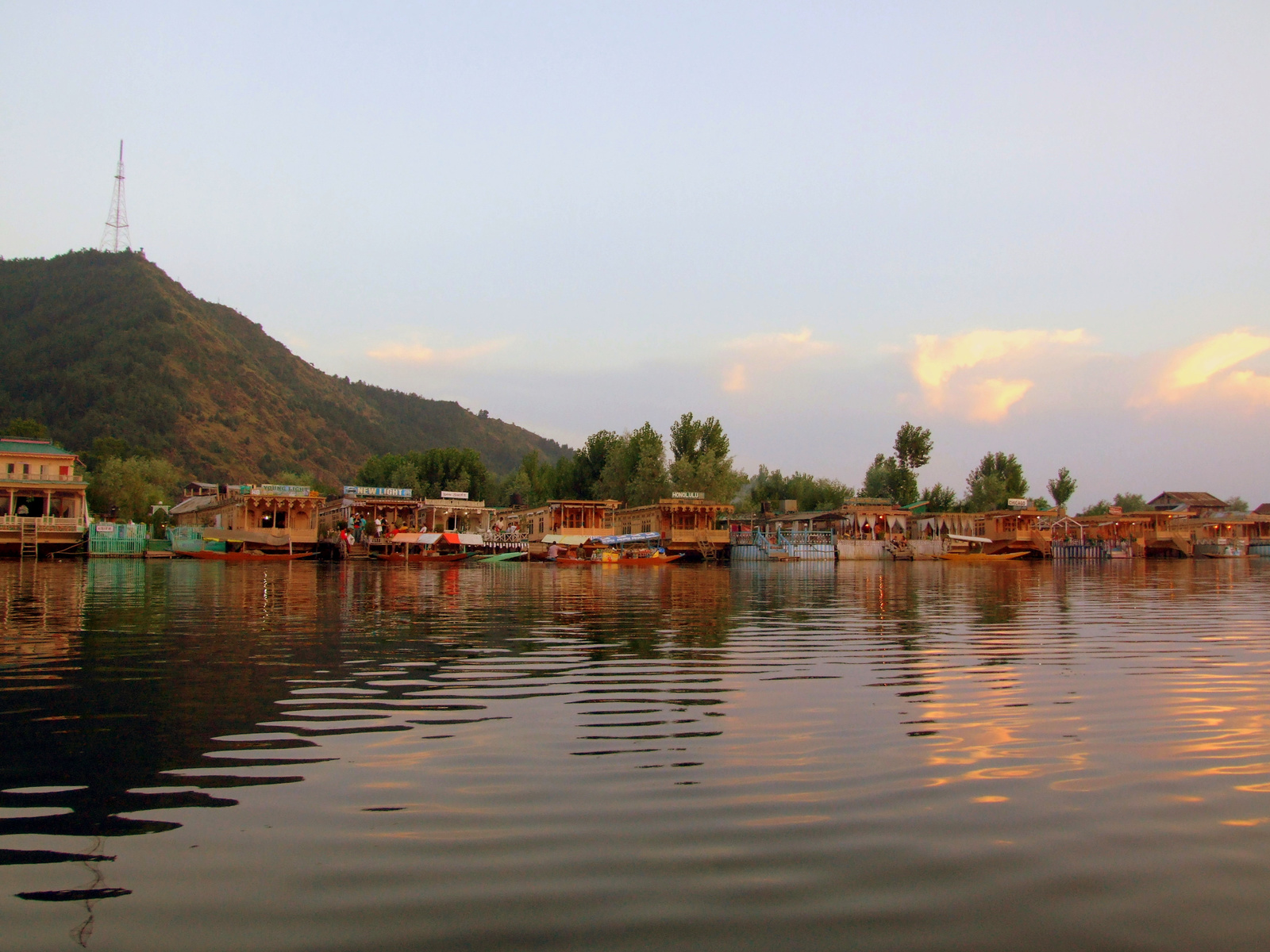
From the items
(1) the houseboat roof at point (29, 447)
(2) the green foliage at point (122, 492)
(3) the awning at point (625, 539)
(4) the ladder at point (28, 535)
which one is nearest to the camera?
(4) the ladder at point (28, 535)

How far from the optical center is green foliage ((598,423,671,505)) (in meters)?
94.4

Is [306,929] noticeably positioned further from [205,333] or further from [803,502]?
[205,333]

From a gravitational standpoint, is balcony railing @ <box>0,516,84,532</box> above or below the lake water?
above

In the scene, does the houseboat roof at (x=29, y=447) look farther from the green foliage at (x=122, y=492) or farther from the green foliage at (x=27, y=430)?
the green foliage at (x=27, y=430)

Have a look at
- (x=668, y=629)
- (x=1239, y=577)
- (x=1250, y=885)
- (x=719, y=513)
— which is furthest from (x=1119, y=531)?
(x=1250, y=885)

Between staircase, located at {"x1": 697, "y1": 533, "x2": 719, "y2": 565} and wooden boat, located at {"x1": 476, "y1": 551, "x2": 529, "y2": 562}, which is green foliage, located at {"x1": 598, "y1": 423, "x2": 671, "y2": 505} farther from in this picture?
wooden boat, located at {"x1": 476, "y1": 551, "x2": 529, "y2": 562}

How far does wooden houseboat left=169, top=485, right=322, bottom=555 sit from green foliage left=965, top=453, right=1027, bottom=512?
270ft

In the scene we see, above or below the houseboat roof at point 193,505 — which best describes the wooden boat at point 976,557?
below

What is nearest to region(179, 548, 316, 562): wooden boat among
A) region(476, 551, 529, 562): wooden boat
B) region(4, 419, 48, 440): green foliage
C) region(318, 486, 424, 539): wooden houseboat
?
region(318, 486, 424, 539): wooden houseboat

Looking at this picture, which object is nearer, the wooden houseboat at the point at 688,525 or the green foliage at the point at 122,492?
the wooden houseboat at the point at 688,525

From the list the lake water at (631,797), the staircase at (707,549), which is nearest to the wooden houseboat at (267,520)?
the staircase at (707,549)

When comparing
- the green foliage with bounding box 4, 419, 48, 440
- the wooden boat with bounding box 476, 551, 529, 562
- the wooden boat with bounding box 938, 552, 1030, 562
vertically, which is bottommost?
the wooden boat with bounding box 938, 552, 1030, 562

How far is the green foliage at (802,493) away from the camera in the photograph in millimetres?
123625

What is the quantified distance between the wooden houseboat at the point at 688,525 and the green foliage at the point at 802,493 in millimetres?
39378
